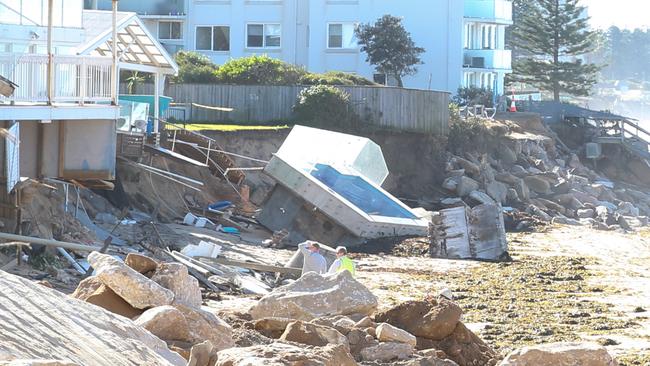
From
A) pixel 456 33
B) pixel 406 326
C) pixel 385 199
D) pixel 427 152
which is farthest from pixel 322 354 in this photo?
pixel 456 33

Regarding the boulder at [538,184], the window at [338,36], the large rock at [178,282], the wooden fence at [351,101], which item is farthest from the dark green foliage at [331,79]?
the large rock at [178,282]

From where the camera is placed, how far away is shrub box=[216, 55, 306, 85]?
153 feet

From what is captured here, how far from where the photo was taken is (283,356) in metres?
12.6

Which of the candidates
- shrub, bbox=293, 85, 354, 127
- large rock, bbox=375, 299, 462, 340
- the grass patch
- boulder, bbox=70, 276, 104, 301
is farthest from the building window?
boulder, bbox=70, 276, 104, 301

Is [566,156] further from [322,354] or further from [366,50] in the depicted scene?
[322,354]

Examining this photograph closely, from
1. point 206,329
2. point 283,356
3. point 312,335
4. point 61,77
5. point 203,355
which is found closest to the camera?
point 283,356

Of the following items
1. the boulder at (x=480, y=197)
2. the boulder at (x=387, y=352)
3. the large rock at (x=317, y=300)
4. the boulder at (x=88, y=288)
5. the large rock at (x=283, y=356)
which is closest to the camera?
the large rock at (x=283, y=356)

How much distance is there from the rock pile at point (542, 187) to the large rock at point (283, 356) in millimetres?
24780

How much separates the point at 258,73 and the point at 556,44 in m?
24.5

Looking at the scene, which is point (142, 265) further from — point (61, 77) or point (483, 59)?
point (483, 59)

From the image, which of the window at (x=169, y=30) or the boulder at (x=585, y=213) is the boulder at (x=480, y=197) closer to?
the boulder at (x=585, y=213)

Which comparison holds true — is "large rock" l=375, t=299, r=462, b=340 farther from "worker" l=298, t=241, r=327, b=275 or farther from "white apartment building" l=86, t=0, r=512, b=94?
"white apartment building" l=86, t=0, r=512, b=94

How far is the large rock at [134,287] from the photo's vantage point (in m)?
15.1

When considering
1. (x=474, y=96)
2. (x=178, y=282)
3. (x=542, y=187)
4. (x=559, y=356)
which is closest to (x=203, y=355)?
(x=178, y=282)
